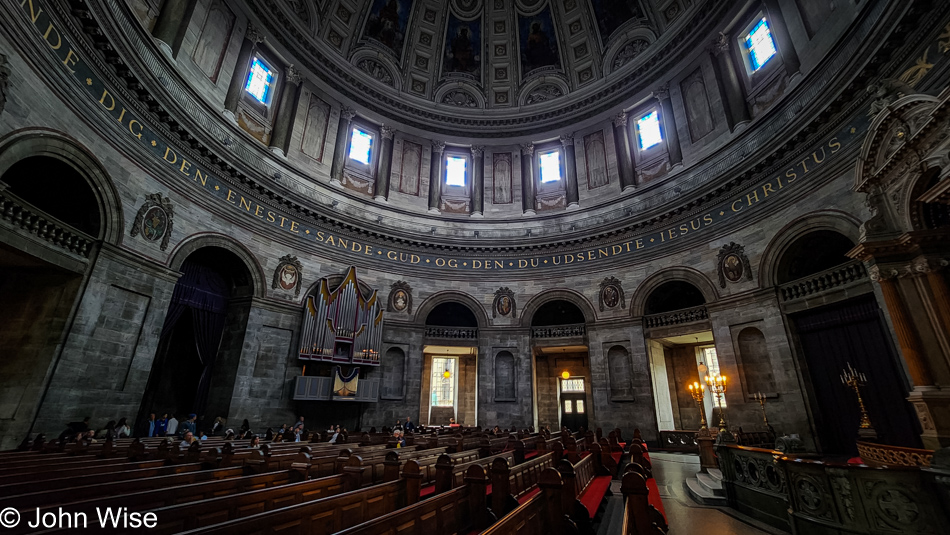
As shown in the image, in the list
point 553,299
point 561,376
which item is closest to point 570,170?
point 553,299

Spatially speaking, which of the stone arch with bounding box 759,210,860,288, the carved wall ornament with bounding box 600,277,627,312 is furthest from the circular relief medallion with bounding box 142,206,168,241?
the stone arch with bounding box 759,210,860,288

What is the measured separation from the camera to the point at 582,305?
19969 millimetres

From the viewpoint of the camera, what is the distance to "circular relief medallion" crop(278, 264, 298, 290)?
17.0 metres

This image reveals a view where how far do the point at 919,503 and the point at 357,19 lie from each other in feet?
92.1

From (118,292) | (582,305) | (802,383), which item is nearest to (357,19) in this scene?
(118,292)

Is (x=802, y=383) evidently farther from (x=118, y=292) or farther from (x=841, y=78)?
(x=118, y=292)

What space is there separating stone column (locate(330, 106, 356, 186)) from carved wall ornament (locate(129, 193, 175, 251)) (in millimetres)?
7994

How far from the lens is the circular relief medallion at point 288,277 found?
17.0 metres

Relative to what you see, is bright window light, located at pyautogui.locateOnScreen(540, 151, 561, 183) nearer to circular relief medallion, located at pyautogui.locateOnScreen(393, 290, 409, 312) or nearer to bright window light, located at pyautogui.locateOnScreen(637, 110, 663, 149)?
bright window light, located at pyautogui.locateOnScreen(637, 110, 663, 149)

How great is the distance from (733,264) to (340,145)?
64.6 feet

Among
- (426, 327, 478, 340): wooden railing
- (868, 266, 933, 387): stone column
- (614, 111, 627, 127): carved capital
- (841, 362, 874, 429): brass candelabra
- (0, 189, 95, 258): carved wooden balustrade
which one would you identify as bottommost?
(841, 362, 874, 429): brass candelabra

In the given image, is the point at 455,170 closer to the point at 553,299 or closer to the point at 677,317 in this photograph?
the point at 553,299

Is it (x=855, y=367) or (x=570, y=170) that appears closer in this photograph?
(x=855, y=367)

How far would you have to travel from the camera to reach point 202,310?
15070 millimetres
